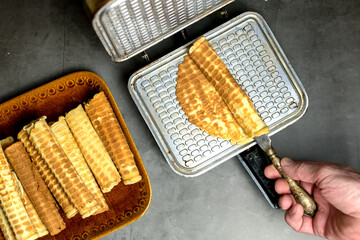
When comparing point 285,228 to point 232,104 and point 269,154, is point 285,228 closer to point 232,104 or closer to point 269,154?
point 269,154

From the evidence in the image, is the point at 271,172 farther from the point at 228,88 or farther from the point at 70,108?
the point at 70,108

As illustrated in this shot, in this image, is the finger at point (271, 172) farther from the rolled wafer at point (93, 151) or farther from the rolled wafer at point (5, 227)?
the rolled wafer at point (5, 227)

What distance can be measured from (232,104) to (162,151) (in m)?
0.50

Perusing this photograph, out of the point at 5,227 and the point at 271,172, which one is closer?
the point at 5,227

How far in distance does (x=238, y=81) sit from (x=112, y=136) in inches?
32.6

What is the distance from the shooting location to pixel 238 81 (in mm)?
2020

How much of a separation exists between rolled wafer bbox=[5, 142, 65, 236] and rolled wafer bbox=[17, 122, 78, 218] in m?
0.03

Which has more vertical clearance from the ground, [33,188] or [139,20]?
[139,20]

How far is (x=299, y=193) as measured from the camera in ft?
6.30

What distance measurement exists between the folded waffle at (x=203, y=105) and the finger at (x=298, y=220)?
20.7 inches

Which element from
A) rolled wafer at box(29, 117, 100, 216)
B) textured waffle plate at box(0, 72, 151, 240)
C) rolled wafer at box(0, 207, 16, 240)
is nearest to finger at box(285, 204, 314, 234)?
textured waffle plate at box(0, 72, 151, 240)

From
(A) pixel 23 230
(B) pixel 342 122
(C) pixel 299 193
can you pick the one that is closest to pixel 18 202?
(A) pixel 23 230

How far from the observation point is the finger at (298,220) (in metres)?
1.98

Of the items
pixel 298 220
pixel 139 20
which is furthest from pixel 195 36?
pixel 298 220
